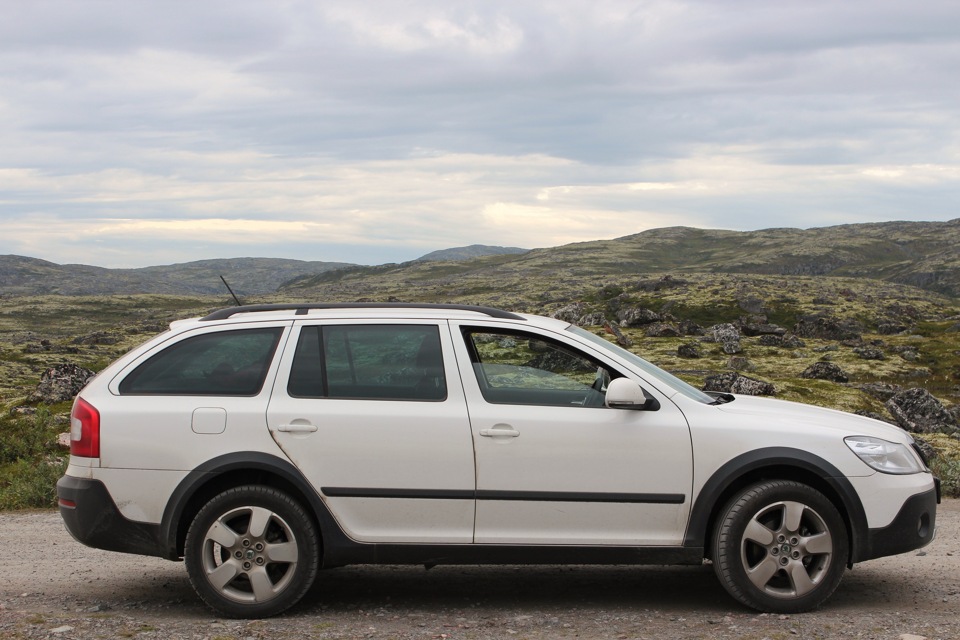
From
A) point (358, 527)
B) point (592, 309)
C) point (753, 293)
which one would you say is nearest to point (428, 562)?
point (358, 527)

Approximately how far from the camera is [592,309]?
70312 millimetres

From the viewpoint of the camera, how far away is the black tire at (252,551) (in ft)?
22.7

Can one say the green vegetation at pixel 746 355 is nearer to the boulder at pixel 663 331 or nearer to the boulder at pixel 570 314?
the boulder at pixel 663 331

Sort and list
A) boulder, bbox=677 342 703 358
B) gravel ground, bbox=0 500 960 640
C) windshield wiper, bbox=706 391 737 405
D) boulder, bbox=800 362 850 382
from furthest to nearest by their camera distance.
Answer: boulder, bbox=677 342 703 358 → boulder, bbox=800 362 850 382 → windshield wiper, bbox=706 391 737 405 → gravel ground, bbox=0 500 960 640

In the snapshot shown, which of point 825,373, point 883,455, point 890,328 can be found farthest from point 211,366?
point 890,328

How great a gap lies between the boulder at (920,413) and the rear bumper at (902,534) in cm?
2608

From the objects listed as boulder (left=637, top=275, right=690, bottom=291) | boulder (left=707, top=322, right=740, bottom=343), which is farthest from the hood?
boulder (left=637, top=275, right=690, bottom=291)

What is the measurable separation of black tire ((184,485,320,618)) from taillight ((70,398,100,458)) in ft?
3.20

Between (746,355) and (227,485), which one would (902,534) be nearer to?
(227,485)

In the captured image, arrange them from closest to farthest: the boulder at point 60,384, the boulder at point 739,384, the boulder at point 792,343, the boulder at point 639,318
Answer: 1. the boulder at point 60,384
2. the boulder at point 739,384
3. the boulder at point 792,343
4. the boulder at point 639,318

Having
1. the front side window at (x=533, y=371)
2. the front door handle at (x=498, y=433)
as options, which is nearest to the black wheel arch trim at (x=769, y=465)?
the front side window at (x=533, y=371)

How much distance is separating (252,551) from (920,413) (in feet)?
102

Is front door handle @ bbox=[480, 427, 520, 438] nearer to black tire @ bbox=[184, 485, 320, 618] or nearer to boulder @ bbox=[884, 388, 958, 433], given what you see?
black tire @ bbox=[184, 485, 320, 618]

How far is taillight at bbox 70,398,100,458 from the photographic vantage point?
7070mm
